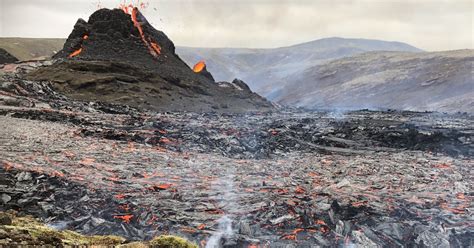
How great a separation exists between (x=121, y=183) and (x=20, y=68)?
28493 mm

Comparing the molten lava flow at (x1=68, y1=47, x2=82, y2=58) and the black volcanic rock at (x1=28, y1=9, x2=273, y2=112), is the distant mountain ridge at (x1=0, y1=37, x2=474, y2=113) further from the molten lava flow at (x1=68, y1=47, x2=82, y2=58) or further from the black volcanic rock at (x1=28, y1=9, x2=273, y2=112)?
the molten lava flow at (x1=68, y1=47, x2=82, y2=58)

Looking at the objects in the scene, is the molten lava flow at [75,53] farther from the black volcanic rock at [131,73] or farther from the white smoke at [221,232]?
the white smoke at [221,232]

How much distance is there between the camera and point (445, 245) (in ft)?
25.5

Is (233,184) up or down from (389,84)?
down

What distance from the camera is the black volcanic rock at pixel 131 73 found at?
104 ft

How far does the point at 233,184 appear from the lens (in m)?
11.3

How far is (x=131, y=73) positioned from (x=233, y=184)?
26105mm

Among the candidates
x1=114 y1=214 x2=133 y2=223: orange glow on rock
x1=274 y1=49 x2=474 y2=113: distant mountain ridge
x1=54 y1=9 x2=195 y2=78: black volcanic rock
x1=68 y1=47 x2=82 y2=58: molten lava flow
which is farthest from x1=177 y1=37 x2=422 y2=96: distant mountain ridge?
x1=114 y1=214 x2=133 y2=223: orange glow on rock

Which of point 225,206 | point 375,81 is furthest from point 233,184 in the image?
point 375,81

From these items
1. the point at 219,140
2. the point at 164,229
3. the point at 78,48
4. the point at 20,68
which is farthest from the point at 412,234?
the point at 78,48

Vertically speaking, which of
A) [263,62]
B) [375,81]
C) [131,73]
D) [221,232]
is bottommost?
[221,232]

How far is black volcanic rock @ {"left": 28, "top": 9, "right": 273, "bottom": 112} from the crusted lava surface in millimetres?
11695

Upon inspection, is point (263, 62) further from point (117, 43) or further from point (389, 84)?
point (117, 43)

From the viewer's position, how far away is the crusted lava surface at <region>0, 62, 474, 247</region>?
808 centimetres
